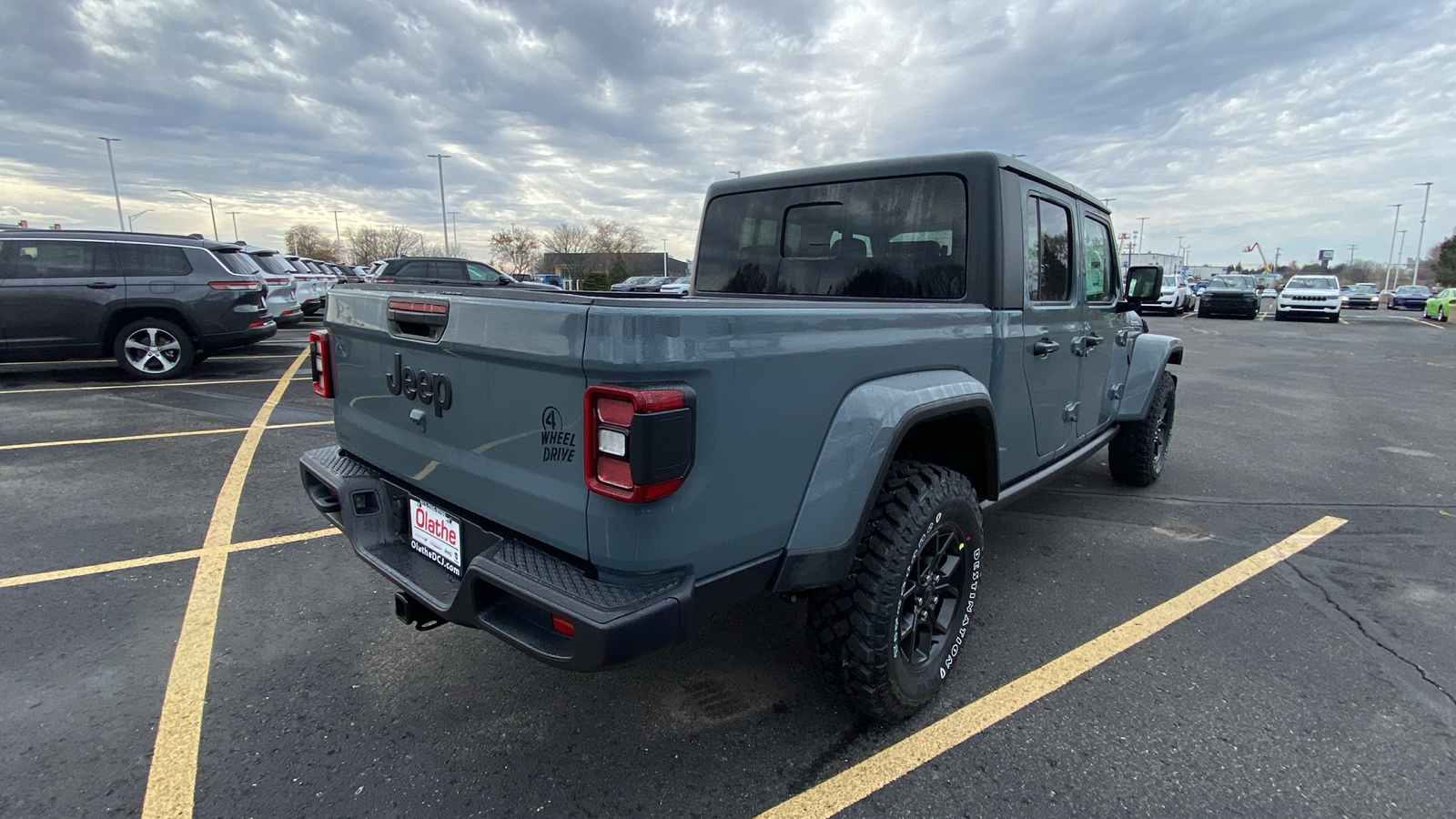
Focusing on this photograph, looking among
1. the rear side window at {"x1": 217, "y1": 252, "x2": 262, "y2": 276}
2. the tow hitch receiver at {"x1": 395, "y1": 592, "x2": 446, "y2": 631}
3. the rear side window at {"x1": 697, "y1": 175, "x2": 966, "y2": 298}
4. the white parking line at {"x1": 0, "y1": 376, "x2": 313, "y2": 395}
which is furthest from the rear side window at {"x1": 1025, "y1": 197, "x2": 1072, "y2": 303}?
the rear side window at {"x1": 217, "y1": 252, "x2": 262, "y2": 276}

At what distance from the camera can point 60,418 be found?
6746mm

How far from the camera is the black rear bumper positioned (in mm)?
1710

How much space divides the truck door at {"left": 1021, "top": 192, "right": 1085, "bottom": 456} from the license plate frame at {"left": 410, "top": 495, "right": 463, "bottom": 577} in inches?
92.8

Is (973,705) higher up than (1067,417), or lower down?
lower down

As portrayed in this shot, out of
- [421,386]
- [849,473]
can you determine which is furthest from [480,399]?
[849,473]

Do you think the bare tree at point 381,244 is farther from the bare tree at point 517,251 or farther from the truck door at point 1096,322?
the truck door at point 1096,322

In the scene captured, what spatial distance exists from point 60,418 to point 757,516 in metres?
7.96

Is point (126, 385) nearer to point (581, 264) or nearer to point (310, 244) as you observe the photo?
point (581, 264)

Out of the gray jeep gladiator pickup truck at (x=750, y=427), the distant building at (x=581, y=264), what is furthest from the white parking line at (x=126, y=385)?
the distant building at (x=581, y=264)

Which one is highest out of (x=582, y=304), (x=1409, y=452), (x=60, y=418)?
(x=582, y=304)

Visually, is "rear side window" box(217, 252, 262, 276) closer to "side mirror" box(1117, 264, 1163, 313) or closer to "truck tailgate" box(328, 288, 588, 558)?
"truck tailgate" box(328, 288, 588, 558)

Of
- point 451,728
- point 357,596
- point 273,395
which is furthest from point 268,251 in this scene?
point 451,728

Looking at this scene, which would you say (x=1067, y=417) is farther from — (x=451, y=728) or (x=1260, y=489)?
(x=451, y=728)

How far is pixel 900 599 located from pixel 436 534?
1525mm
